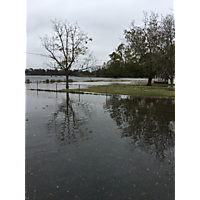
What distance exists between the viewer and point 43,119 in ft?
29.4

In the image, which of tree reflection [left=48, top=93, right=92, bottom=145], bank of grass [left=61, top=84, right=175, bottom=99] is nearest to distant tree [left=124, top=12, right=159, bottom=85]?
bank of grass [left=61, top=84, right=175, bottom=99]

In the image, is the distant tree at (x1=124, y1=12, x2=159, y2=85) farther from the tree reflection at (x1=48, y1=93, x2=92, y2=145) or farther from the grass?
the tree reflection at (x1=48, y1=93, x2=92, y2=145)

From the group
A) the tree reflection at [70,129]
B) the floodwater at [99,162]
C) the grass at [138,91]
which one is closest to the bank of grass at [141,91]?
the grass at [138,91]

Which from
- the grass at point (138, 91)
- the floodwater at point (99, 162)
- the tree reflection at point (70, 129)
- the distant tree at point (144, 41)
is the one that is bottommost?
the floodwater at point (99, 162)

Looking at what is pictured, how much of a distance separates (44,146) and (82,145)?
49.6 inches

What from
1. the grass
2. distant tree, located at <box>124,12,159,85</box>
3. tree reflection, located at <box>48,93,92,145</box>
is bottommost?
tree reflection, located at <box>48,93,92,145</box>

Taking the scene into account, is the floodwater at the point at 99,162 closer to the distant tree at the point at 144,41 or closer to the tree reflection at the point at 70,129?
the tree reflection at the point at 70,129

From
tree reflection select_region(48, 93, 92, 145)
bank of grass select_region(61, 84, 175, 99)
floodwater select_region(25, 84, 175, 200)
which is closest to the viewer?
floodwater select_region(25, 84, 175, 200)

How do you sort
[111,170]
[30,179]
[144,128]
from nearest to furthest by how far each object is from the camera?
[30,179] → [111,170] → [144,128]

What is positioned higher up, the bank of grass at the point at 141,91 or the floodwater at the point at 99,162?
the bank of grass at the point at 141,91
